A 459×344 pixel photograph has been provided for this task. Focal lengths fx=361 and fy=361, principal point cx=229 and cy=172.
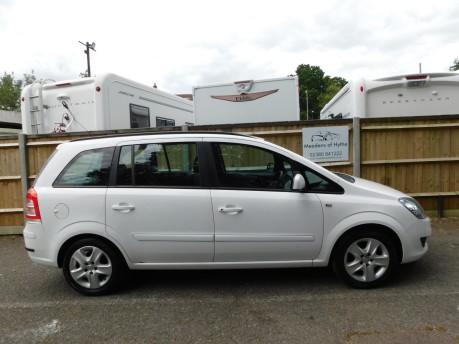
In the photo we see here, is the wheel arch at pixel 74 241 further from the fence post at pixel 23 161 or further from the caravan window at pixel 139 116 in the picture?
the caravan window at pixel 139 116

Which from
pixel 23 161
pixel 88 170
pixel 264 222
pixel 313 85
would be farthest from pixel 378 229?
pixel 313 85

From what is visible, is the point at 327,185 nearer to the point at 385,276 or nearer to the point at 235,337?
the point at 385,276

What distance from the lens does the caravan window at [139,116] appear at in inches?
310

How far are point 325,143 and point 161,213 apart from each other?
12.5ft

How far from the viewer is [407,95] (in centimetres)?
685

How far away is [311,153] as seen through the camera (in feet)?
21.2

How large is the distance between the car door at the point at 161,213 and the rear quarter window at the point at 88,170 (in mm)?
157

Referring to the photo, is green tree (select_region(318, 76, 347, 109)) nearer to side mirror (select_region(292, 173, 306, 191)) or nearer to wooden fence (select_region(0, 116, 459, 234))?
wooden fence (select_region(0, 116, 459, 234))

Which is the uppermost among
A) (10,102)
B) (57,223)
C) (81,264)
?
(10,102)

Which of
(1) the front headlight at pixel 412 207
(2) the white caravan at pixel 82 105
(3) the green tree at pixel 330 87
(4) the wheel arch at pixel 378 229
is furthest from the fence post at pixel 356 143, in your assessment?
(3) the green tree at pixel 330 87

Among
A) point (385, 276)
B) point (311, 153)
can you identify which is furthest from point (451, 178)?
point (385, 276)

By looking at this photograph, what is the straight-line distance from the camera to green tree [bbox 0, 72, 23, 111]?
4281 cm

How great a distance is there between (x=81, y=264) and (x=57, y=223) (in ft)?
1.62

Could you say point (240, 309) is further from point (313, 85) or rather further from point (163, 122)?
point (313, 85)
